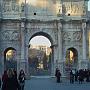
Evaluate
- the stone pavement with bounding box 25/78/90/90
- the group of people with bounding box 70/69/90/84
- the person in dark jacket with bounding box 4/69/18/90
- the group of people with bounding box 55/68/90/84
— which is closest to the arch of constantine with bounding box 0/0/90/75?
the group of people with bounding box 70/69/90/84

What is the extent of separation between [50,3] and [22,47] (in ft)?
22.2

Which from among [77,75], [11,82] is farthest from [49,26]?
[11,82]

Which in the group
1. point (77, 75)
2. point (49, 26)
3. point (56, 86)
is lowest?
point (56, 86)

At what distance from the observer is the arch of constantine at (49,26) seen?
168ft

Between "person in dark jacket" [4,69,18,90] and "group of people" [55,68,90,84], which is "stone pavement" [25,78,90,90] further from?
"person in dark jacket" [4,69,18,90]

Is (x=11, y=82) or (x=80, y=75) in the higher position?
(x=11, y=82)

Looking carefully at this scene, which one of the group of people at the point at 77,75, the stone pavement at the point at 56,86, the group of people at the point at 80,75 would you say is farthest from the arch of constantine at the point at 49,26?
the stone pavement at the point at 56,86

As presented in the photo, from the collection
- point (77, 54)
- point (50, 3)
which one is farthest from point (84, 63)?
point (50, 3)

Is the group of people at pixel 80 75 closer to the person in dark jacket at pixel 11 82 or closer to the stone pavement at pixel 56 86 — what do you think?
the stone pavement at pixel 56 86

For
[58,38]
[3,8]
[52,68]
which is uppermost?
[3,8]

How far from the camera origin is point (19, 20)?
167 ft

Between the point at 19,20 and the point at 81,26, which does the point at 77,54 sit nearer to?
the point at 81,26

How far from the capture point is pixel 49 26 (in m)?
51.9

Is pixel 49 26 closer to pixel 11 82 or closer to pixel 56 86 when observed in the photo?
pixel 56 86
